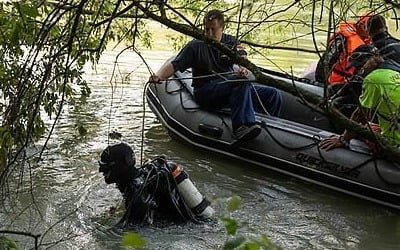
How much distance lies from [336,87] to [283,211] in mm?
967

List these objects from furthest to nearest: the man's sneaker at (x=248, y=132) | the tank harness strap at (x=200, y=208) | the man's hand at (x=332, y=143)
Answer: the man's sneaker at (x=248, y=132), the man's hand at (x=332, y=143), the tank harness strap at (x=200, y=208)

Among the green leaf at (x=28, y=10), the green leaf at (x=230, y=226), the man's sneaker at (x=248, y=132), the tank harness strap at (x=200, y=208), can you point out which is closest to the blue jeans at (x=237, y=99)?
the man's sneaker at (x=248, y=132)

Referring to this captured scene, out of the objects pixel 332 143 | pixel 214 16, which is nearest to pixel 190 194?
pixel 332 143

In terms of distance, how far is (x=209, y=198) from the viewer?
5531 millimetres

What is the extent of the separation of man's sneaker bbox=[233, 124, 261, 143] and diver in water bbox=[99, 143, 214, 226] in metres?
1.39

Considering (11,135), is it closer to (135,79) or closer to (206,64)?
(206,64)

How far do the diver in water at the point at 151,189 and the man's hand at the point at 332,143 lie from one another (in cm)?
131

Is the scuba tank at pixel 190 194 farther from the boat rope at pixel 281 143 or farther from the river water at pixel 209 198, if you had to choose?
the boat rope at pixel 281 143

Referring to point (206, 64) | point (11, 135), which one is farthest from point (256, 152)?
point (11, 135)

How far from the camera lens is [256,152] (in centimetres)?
612

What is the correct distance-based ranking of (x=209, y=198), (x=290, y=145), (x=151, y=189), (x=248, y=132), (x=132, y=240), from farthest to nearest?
(x=248, y=132)
(x=290, y=145)
(x=209, y=198)
(x=151, y=189)
(x=132, y=240)

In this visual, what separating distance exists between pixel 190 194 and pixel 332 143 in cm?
152

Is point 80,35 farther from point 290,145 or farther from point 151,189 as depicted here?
point 290,145

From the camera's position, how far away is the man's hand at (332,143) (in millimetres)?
5625
